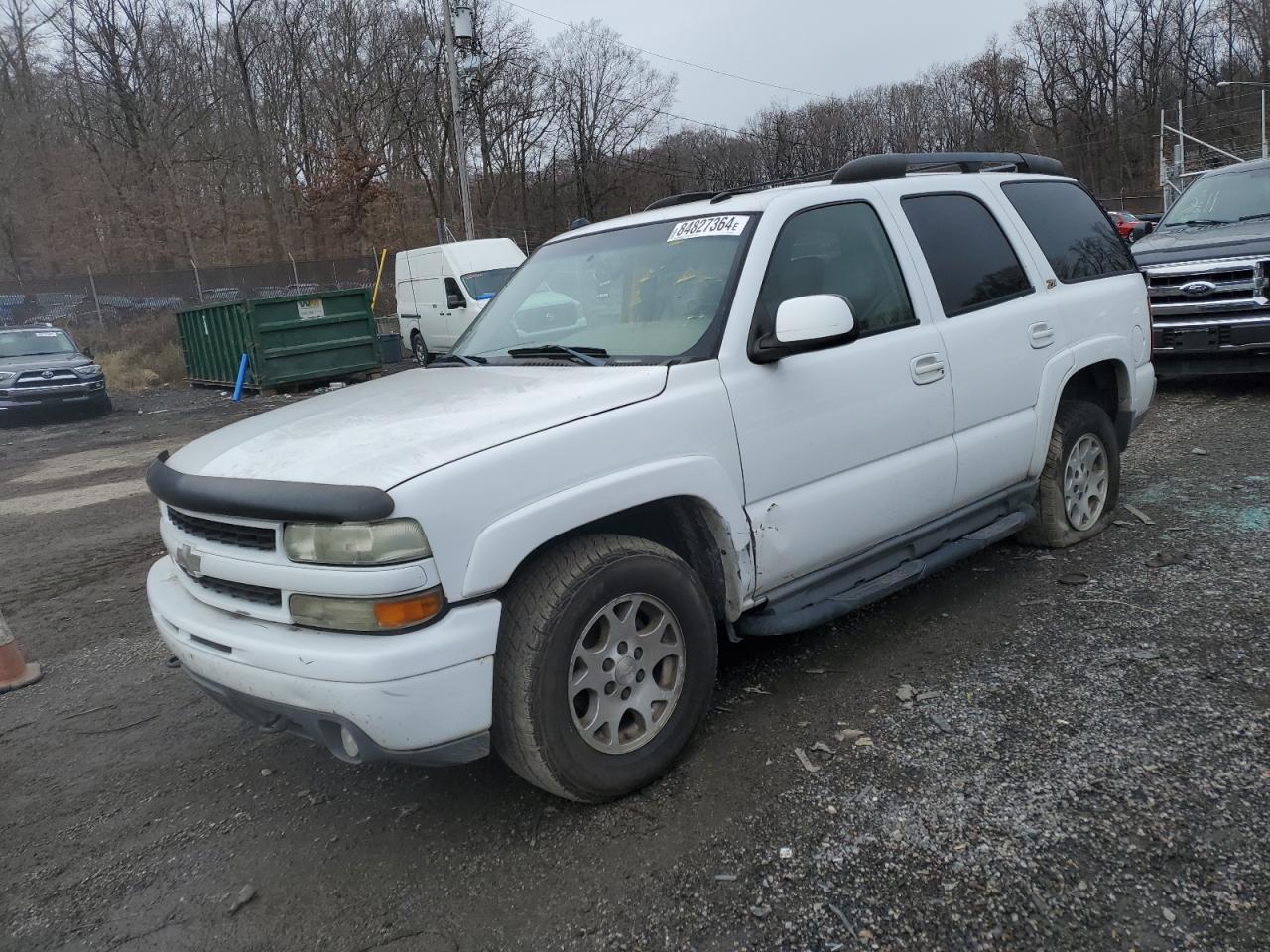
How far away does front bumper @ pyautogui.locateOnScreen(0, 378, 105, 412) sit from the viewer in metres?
15.7

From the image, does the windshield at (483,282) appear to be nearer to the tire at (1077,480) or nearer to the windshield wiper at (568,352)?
the tire at (1077,480)

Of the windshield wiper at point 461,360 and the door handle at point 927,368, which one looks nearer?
the door handle at point 927,368

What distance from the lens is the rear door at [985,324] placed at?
412 cm

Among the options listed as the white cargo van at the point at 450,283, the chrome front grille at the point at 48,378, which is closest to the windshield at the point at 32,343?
the chrome front grille at the point at 48,378

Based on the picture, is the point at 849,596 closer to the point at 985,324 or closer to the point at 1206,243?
the point at 985,324

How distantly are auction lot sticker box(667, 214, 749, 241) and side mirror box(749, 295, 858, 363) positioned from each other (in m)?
0.47

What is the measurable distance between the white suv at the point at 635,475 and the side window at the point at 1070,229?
34 mm

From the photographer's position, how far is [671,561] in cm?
311

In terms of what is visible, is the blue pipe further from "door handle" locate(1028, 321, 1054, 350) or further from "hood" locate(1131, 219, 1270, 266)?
"door handle" locate(1028, 321, 1054, 350)

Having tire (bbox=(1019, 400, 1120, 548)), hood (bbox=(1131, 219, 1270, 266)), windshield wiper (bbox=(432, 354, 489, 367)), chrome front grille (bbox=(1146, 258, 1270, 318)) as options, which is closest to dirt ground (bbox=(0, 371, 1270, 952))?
tire (bbox=(1019, 400, 1120, 548))

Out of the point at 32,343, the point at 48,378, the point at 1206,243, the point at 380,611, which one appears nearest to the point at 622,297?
the point at 380,611

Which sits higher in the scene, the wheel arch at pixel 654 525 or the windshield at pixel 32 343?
the windshield at pixel 32 343

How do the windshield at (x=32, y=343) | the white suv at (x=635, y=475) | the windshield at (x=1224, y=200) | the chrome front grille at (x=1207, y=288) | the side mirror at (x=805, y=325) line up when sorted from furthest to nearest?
1. the windshield at (x=32, y=343)
2. the windshield at (x=1224, y=200)
3. the chrome front grille at (x=1207, y=288)
4. the side mirror at (x=805, y=325)
5. the white suv at (x=635, y=475)

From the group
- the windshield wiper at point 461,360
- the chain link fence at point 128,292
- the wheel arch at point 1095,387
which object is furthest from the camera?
the chain link fence at point 128,292
